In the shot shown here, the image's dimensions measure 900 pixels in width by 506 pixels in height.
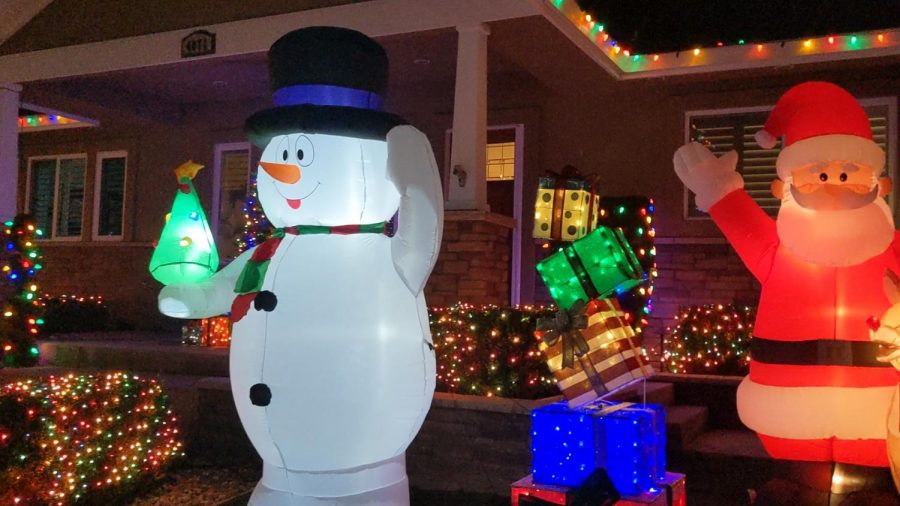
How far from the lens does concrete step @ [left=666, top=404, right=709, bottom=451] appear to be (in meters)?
5.89

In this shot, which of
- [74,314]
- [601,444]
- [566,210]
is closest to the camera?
[601,444]

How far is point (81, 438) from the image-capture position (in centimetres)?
487

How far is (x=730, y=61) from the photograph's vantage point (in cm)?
892

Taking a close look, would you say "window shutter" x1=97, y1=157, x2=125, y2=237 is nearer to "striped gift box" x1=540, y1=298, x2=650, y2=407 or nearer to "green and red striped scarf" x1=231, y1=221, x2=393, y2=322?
"green and red striped scarf" x1=231, y1=221, x2=393, y2=322

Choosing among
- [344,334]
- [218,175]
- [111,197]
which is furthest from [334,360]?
[111,197]

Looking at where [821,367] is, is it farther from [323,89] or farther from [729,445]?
[729,445]

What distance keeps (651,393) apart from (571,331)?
3248mm

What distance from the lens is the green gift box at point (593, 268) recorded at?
346 centimetres

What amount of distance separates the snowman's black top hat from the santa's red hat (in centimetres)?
175

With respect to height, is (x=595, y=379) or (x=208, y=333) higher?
(x=595, y=379)

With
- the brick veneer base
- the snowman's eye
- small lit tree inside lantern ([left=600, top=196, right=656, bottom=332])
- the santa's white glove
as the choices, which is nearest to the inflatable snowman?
the snowman's eye

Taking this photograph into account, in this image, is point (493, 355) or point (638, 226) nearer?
point (493, 355)

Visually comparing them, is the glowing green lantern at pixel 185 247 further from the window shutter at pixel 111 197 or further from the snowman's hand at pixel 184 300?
the window shutter at pixel 111 197

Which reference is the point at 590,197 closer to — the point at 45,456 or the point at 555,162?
the point at 45,456
